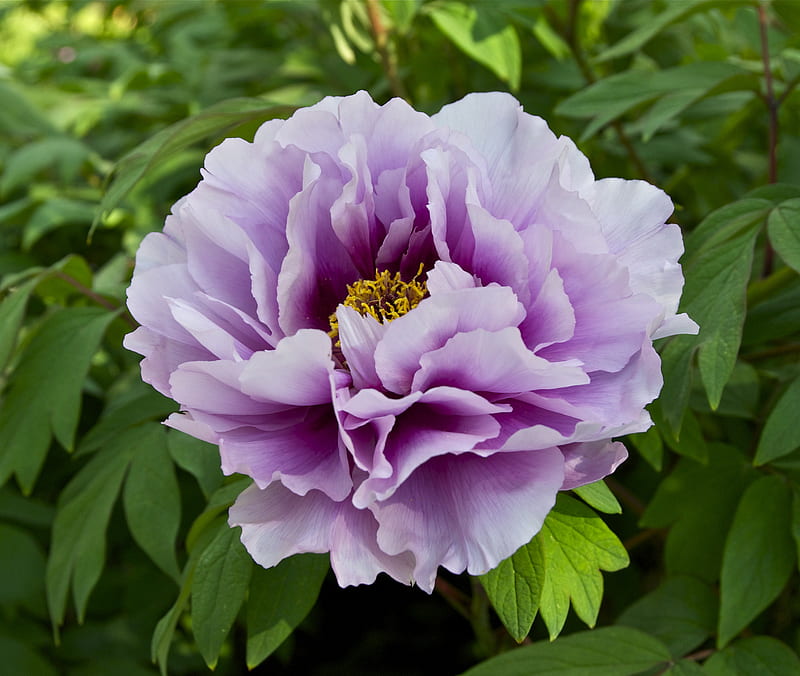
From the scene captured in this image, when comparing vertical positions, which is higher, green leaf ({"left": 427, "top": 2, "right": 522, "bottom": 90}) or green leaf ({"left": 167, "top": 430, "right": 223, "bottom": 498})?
green leaf ({"left": 427, "top": 2, "right": 522, "bottom": 90})

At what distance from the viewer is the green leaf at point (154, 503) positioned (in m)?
0.91

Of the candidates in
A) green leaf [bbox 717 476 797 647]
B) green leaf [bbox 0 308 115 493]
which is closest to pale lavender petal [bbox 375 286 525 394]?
green leaf [bbox 717 476 797 647]

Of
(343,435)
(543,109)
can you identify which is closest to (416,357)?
(343,435)

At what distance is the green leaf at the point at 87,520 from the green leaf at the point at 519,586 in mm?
439

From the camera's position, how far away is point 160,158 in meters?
0.94

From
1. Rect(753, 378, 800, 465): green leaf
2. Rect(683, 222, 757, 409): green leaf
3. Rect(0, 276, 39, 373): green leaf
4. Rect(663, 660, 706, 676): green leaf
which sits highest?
Rect(0, 276, 39, 373): green leaf

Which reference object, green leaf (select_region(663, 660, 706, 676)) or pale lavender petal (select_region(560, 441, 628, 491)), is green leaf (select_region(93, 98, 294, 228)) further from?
green leaf (select_region(663, 660, 706, 676))

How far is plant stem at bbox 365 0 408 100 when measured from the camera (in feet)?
4.34

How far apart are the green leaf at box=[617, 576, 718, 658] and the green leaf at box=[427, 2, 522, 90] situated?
62cm

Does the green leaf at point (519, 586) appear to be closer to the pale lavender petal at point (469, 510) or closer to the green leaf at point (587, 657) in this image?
the pale lavender petal at point (469, 510)

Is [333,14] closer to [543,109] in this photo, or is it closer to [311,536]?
[543,109]

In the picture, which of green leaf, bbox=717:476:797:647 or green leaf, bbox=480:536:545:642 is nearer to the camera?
green leaf, bbox=480:536:545:642

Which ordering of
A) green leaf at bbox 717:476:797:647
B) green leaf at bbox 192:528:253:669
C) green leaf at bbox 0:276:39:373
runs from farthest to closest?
green leaf at bbox 0:276:39:373 < green leaf at bbox 717:476:797:647 < green leaf at bbox 192:528:253:669

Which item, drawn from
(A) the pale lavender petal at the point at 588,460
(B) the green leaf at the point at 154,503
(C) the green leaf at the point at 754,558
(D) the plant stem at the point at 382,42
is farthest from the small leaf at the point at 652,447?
(D) the plant stem at the point at 382,42
